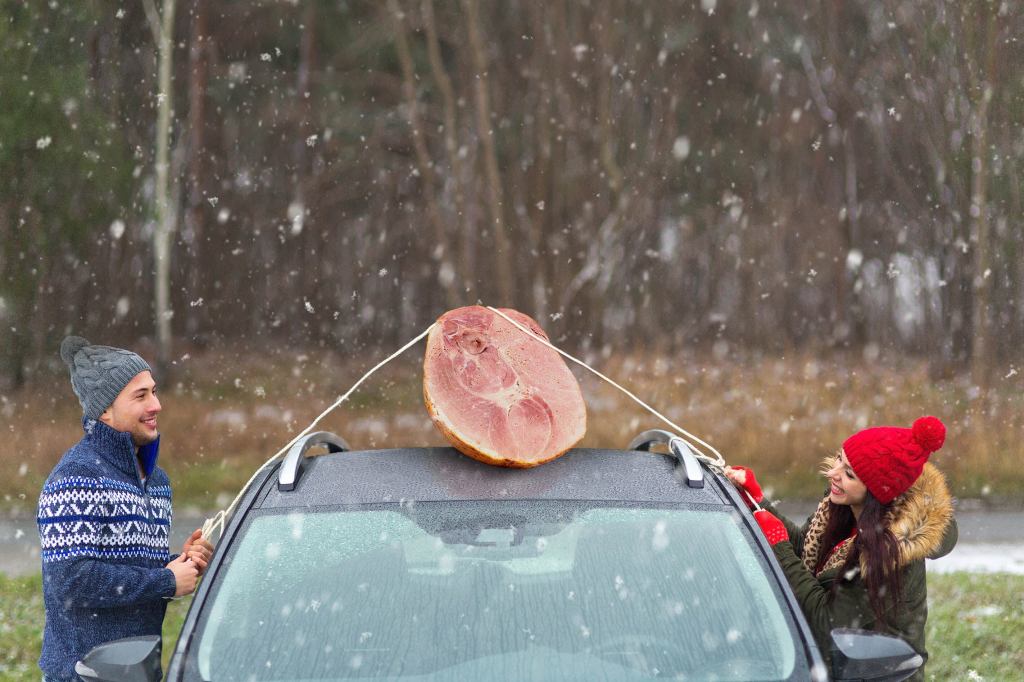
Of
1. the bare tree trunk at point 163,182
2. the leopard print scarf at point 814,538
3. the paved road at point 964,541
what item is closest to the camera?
the leopard print scarf at point 814,538

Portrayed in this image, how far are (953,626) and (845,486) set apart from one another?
12.8 ft

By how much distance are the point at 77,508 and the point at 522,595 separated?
4.33 feet

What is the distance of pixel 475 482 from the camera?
3307 millimetres

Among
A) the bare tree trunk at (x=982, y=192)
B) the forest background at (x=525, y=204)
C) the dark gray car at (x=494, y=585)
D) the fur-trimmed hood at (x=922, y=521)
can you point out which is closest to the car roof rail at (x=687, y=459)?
the dark gray car at (x=494, y=585)

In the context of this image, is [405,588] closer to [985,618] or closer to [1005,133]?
[985,618]

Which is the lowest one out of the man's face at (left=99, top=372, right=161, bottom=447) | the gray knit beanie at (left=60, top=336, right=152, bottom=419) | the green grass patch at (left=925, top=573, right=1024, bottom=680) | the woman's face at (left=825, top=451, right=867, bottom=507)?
the green grass patch at (left=925, top=573, right=1024, bottom=680)

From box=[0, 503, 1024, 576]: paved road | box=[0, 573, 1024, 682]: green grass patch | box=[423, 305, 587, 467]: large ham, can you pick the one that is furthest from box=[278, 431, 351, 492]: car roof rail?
box=[0, 503, 1024, 576]: paved road

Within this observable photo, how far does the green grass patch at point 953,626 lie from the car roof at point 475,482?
9.65ft

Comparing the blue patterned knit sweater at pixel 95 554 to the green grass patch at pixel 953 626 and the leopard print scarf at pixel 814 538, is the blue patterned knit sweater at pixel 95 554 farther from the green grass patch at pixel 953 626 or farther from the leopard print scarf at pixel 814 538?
the green grass patch at pixel 953 626

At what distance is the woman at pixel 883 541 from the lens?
328 centimetres

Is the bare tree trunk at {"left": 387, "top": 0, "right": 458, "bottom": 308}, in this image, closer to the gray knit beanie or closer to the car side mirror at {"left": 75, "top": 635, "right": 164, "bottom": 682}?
the gray knit beanie

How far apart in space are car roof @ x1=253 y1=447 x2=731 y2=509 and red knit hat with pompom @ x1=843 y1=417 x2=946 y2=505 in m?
0.44

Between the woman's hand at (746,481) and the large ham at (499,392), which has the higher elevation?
the large ham at (499,392)

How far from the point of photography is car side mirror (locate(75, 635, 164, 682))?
2.64 metres
